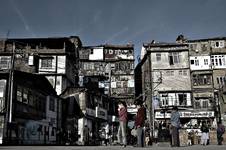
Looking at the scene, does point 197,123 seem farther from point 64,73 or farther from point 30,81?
point 30,81

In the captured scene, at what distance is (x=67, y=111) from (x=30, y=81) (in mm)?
10719

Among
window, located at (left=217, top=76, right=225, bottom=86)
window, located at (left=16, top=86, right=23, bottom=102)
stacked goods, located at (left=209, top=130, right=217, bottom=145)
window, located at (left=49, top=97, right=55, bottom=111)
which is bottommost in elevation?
stacked goods, located at (left=209, top=130, right=217, bottom=145)

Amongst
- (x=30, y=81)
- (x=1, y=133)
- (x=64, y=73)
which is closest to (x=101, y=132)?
(x=64, y=73)

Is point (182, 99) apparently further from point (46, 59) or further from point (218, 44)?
point (46, 59)

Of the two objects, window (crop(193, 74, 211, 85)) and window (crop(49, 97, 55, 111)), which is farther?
window (crop(193, 74, 211, 85))

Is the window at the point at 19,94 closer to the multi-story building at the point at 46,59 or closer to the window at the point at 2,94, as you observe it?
the window at the point at 2,94

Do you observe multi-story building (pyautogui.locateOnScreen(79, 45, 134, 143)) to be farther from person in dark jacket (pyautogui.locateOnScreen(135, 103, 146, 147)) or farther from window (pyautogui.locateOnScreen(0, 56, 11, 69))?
person in dark jacket (pyautogui.locateOnScreen(135, 103, 146, 147))

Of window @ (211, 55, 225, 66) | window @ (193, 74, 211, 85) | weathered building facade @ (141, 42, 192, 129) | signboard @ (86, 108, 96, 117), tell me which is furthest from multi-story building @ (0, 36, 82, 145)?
window @ (211, 55, 225, 66)

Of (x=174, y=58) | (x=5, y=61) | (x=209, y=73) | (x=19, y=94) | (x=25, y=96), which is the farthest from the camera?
(x=174, y=58)

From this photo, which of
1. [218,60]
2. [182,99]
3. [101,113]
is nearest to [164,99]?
[182,99]

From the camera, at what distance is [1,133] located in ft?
87.1

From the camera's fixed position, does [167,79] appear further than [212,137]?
Yes

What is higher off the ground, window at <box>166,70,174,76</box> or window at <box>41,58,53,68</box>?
window at <box>41,58,53,68</box>

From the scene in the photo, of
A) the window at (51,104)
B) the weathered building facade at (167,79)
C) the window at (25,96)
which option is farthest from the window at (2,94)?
the weathered building facade at (167,79)
